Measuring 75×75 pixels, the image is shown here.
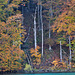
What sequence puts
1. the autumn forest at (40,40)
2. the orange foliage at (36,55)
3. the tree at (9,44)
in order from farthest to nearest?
the orange foliage at (36,55)
the autumn forest at (40,40)
the tree at (9,44)

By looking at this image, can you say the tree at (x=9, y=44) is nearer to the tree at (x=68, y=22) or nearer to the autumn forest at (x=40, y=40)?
the autumn forest at (x=40, y=40)

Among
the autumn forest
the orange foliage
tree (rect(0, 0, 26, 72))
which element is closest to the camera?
tree (rect(0, 0, 26, 72))

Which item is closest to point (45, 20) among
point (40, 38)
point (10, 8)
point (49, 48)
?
point (40, 38)

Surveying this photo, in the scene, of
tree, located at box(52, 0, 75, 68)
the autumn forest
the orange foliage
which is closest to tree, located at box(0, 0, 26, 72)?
the autumn forest

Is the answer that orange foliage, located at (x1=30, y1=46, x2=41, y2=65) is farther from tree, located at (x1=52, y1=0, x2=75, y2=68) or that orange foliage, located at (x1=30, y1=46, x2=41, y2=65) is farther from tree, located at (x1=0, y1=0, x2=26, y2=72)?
tree, located at (x1=52, y1=0, x2=75, y2=68)

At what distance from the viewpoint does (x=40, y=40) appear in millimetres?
17844

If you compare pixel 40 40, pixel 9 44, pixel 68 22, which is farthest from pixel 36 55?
pixel 68 22

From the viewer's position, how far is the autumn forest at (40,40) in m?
14.6

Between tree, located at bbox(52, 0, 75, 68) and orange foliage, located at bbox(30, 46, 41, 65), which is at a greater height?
tree, located at bbox(52, 0, 75, 68)

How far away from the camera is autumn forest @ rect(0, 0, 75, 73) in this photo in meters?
14.6

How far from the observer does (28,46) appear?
17.5m

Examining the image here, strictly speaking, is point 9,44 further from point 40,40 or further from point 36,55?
point 40,40

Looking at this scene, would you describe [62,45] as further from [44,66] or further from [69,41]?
[44,66]

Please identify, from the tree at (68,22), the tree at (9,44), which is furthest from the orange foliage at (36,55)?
the tree at (68,22)
